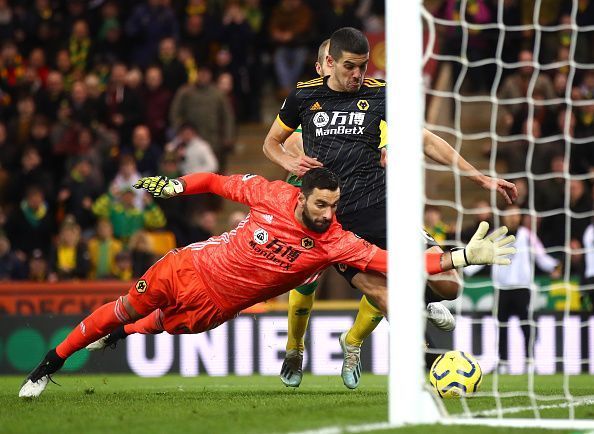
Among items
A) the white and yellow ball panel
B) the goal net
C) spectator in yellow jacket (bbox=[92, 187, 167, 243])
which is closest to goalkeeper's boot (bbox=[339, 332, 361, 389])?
the white and yellow ball panel

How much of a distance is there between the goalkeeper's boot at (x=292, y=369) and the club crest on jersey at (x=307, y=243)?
169cm

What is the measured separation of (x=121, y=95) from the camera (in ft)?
54.4

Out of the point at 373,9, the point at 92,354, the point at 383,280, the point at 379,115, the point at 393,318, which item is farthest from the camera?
the point at 373,9

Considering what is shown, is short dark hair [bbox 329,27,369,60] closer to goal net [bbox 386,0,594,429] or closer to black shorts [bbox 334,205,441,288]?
goal net [bbox 386,0,594,429]

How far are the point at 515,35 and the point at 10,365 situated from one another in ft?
26.0

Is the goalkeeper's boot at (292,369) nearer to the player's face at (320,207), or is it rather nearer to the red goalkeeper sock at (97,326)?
the red goalkeeper sock at (97,326)

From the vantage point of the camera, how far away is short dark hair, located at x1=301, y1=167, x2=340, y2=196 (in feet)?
23.0

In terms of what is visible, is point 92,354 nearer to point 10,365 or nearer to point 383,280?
point 10,365

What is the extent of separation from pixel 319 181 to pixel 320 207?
16 cm

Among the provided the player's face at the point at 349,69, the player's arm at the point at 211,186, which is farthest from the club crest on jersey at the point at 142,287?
the player's face at the point at 349,69

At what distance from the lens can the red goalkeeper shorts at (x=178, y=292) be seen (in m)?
7.72

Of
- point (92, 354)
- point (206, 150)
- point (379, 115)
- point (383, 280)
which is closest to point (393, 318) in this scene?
point (383, 280)

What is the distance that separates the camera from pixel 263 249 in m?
7.42

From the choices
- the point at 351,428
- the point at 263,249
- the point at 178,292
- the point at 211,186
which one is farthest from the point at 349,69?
the point at 351,428
